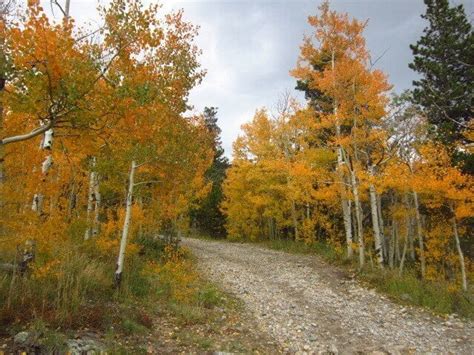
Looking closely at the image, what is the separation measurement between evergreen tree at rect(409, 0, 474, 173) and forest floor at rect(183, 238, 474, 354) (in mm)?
7554

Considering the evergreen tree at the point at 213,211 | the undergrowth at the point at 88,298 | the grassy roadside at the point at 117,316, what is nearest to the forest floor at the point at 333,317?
the grassy roadside at the point at 117,316

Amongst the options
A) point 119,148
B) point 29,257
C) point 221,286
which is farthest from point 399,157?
point 29,257

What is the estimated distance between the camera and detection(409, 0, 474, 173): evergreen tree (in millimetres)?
13922

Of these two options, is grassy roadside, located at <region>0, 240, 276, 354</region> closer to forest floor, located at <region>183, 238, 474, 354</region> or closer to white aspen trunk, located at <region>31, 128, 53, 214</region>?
forest floor, located at <region>183, 238, 474, 354</region>

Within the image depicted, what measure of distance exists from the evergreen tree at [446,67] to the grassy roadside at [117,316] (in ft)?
37.3

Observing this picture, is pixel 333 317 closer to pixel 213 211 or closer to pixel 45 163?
pixel 45 163

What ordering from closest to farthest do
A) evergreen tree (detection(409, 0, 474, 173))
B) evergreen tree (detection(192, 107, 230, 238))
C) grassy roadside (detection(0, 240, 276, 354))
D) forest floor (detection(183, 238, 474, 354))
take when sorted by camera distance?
grassy roadside (detection(0, 240, 276, 354))
forest floor (detection(183, 238, 474, 354))
evergreen tree (detection(409, 0, 474, 173))
evergreen tree (detection(192, 107, 230, 238))

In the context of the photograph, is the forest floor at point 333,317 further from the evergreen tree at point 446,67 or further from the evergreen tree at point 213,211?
the evergreen tree at point 213,211

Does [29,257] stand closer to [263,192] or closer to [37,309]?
[37,309]

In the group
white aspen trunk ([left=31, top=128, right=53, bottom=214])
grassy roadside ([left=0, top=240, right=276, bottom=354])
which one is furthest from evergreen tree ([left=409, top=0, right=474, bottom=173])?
white aspen trunk ([left=31, top=128, right=53, bottom=214])

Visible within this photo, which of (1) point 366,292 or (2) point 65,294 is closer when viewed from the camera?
(2) point 65,294

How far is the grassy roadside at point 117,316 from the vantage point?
5.93 metres

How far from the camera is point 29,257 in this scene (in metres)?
7.99

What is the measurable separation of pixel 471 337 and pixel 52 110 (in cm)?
1082
